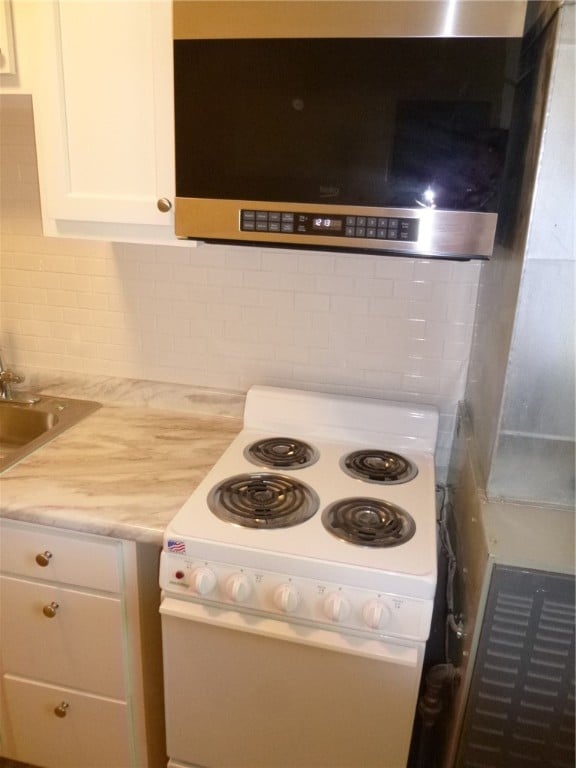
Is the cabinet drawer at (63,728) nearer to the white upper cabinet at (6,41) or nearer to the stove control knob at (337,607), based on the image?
the stove control knob at (337,607)

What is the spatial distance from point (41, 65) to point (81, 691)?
4.86 ft

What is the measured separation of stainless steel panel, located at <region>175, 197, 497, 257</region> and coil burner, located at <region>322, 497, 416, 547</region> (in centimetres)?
56

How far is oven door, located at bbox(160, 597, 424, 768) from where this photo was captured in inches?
47.2

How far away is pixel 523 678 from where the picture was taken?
1154 mm

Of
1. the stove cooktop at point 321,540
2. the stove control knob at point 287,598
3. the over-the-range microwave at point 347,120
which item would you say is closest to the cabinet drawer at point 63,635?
the stove cooktop at point 321,540

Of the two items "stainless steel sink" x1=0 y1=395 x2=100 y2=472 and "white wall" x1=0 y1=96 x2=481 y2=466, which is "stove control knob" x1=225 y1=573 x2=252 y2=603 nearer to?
"white wall" x1=0 y1=96 x2=481 y2=466

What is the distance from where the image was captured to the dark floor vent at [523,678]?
1.10 meters

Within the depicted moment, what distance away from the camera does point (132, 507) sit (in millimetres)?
1346

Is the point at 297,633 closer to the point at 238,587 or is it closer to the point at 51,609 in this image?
the point at 238,587

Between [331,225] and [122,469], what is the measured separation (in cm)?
79

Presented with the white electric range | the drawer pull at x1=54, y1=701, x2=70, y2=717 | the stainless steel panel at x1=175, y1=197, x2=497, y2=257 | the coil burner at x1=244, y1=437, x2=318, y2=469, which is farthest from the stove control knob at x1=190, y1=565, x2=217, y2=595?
the stainless steel panel at x1=175, y1=197, x2=497, y2=257

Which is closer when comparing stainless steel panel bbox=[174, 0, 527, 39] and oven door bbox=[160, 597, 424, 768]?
stainless steel panel bbox=[174, 0, 527, 39]

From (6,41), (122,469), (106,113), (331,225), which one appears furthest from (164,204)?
(122,469)

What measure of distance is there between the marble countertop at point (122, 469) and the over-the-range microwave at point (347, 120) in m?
0.61
